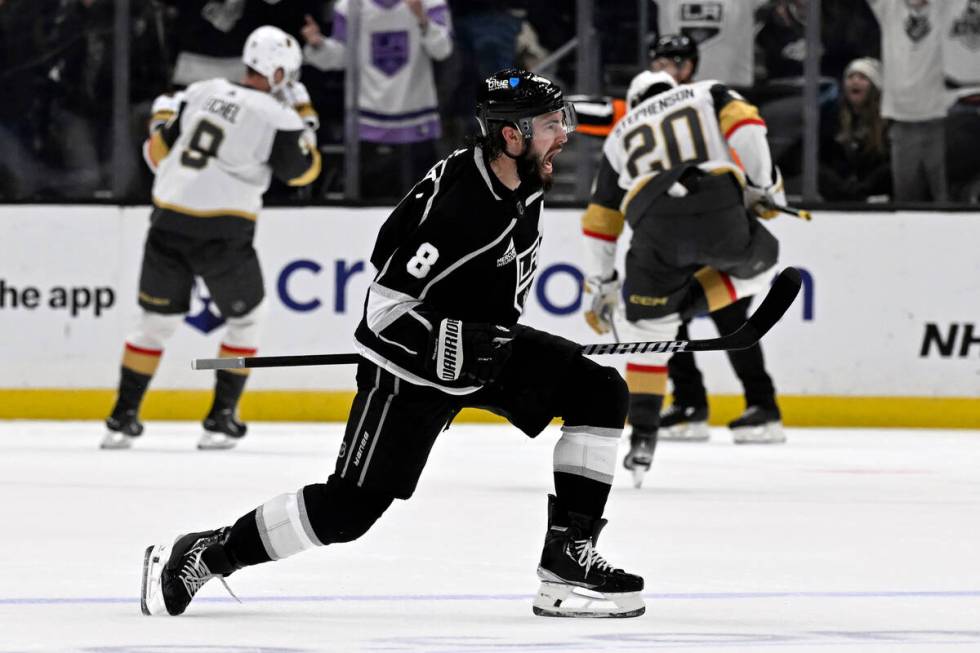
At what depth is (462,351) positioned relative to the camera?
3.54 m

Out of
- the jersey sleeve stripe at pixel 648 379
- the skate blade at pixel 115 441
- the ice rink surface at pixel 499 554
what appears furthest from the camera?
the skate blade at pixel 115 441

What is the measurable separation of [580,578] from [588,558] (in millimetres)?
49

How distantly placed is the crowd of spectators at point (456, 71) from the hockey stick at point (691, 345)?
5.08 metres

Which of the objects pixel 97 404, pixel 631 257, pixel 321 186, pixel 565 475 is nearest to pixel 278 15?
pixel 321 186

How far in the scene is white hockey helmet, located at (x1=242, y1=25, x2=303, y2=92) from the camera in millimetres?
7566

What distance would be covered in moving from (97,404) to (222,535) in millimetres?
5251

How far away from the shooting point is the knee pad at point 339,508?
353 centimetres

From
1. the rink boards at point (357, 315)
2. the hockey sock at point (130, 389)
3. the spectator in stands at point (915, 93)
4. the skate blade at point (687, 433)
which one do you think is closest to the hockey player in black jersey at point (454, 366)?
the hockey sock at point (130, 389)

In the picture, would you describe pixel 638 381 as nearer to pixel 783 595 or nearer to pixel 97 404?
pixel 783 595

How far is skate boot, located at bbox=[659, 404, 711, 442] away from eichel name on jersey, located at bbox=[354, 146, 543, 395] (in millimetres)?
4725

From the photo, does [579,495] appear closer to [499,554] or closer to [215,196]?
[499,554]

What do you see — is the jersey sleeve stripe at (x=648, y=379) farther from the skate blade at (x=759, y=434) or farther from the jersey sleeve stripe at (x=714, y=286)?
the skate blade at (x=759, y=434)

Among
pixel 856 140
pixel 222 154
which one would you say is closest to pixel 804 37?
pixel 856 140

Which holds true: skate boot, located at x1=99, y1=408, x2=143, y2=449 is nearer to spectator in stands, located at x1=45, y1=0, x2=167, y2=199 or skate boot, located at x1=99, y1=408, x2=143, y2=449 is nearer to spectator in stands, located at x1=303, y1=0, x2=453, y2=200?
spectator in stands, located at x1=45, y1=0, x2=167, y2=199
